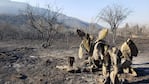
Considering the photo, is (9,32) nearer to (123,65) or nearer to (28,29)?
(28,29)

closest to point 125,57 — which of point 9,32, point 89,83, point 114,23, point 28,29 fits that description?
point 89,83

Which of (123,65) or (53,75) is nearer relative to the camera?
(123,65)

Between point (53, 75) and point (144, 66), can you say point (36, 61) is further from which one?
point (144, 66)

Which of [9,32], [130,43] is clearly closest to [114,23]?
[9,32]

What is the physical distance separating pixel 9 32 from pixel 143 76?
1208 inches

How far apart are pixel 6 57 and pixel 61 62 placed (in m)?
3.46

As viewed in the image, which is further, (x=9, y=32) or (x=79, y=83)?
(x=9, y=32)

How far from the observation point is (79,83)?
13.5 metres

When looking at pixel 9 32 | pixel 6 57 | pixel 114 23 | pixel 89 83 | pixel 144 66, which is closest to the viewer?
pixel 89 83

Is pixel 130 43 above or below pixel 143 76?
above

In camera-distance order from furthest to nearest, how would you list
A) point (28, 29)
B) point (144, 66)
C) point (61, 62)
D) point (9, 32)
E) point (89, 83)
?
point (28, 29), point (9, 32), point (61, 62), point (144, 66), point (89, 83)

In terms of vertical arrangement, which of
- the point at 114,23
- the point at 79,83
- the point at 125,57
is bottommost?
the point at 79,83

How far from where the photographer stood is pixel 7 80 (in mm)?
14289

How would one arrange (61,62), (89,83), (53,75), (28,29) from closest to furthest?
(89,83), (53,75), (61,62), (28,29)
